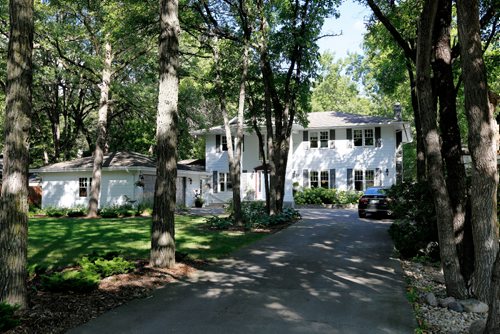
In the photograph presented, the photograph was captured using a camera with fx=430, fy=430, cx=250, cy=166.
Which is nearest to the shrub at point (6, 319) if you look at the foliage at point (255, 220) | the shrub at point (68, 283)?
the shrub at point (68, 283)

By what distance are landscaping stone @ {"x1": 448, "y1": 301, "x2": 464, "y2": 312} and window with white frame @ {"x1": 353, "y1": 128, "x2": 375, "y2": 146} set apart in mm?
25160

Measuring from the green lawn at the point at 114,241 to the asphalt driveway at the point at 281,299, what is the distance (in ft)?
5.36

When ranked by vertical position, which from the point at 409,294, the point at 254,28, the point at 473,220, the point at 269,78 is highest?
the point at 254,28

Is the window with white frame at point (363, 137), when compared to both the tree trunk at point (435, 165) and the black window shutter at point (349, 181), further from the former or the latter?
the tree trunk at point (435, 165)

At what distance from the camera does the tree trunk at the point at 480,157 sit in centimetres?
635

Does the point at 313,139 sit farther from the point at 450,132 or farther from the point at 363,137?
the point at 450,132

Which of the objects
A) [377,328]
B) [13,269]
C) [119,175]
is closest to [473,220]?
[377,328]

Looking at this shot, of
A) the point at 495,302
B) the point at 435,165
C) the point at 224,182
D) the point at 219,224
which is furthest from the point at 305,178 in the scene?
the point at 495,302

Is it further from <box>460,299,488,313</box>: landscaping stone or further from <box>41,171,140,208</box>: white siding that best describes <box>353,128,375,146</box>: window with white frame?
<box>460,299,488,313</box>: landscaping stone

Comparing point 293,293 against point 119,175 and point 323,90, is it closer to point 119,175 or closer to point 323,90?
point 119,175

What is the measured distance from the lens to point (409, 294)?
6.89 meters

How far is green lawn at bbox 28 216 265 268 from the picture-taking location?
→ 10.6 m

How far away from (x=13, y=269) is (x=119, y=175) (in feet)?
72.8

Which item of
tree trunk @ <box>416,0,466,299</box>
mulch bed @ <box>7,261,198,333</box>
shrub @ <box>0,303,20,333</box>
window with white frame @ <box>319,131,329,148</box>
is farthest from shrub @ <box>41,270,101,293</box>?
window with white frame @ <box>319,131,329,148</box>
